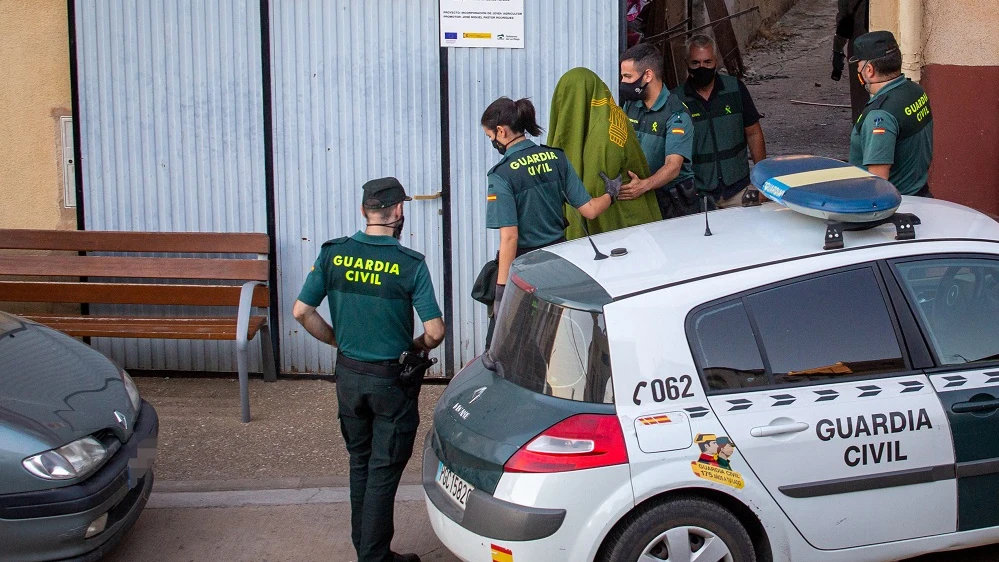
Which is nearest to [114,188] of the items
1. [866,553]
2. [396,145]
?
[396,145]

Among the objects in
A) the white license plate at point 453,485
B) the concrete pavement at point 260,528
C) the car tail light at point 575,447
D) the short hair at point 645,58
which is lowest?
the concrete pavement at point 260,528

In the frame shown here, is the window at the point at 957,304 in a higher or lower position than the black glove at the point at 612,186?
lower

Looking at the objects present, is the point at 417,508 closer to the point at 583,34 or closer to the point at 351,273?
the point at 351,273

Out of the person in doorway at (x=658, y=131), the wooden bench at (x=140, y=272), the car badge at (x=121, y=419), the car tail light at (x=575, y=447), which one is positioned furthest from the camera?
the wooden bench at (x=140, y=272)

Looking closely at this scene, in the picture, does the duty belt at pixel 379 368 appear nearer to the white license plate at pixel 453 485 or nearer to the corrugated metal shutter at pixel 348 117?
the white license plate at pixel 453 485

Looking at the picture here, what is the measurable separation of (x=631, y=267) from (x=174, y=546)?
2582mm

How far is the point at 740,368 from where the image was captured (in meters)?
3.94

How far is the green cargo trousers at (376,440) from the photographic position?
450 cm

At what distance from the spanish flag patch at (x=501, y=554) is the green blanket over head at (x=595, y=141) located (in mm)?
2898

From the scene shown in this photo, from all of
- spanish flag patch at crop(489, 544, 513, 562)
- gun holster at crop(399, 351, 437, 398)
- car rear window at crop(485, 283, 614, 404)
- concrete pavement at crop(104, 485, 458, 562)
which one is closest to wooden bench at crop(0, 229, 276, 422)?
concrete pavement at crop(104, 485, 458, 562)

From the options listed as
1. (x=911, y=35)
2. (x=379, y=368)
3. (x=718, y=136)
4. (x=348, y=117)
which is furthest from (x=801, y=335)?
(x=911, y=35)

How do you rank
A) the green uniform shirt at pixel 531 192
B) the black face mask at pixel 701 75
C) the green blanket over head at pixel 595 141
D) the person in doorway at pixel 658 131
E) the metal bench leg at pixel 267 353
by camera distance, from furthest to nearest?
1. the metal bench leg at pixel 267 353
2. the black face mask at pixel 701 75
3. the person in doorway at pixel 658 131
4. the green blanket over head at pixel 595 141
5. the green uniform shirt at pixel 531 192

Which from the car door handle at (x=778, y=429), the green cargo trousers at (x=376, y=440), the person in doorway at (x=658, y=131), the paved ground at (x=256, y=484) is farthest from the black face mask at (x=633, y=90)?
the car door handle at (x=778, y=429)

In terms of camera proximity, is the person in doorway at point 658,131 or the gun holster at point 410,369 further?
the person in doorway at point 658,131
